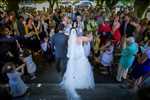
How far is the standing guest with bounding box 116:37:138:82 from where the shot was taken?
1212 cm

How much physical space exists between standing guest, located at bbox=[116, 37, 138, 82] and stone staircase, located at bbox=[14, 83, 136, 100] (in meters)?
0.53

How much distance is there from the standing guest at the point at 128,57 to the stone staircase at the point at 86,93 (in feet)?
1.75

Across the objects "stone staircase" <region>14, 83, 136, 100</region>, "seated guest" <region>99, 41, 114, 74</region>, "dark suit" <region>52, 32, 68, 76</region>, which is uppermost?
"dark suit" <region>52, 32, 68, 76</region>

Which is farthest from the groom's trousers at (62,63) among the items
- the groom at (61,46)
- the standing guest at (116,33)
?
the standing guest at (116,33)

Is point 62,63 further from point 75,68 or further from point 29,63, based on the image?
point 29,63

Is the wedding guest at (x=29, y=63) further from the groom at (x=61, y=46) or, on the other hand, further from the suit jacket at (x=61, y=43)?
the suit jacket at (x=61, y=43)

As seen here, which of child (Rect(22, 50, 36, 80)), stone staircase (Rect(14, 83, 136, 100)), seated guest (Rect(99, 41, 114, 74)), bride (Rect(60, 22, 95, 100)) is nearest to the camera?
stone staircase (Rect(14, 83, 136, 100))

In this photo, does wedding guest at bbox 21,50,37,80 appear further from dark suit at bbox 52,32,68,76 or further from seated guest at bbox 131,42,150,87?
seated guest at bbox 131,42,150,87

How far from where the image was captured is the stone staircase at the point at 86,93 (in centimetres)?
1116

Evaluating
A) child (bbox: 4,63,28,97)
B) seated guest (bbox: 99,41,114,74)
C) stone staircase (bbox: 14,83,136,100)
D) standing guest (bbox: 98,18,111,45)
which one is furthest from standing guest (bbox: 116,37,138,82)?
standing guest (bbox: 98,18,111,45)

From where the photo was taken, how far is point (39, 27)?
707 inches

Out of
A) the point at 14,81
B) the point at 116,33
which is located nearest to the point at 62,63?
the point at 14,81

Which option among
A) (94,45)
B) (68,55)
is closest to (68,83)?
(68,55)

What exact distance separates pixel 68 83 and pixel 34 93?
1.01 metres
